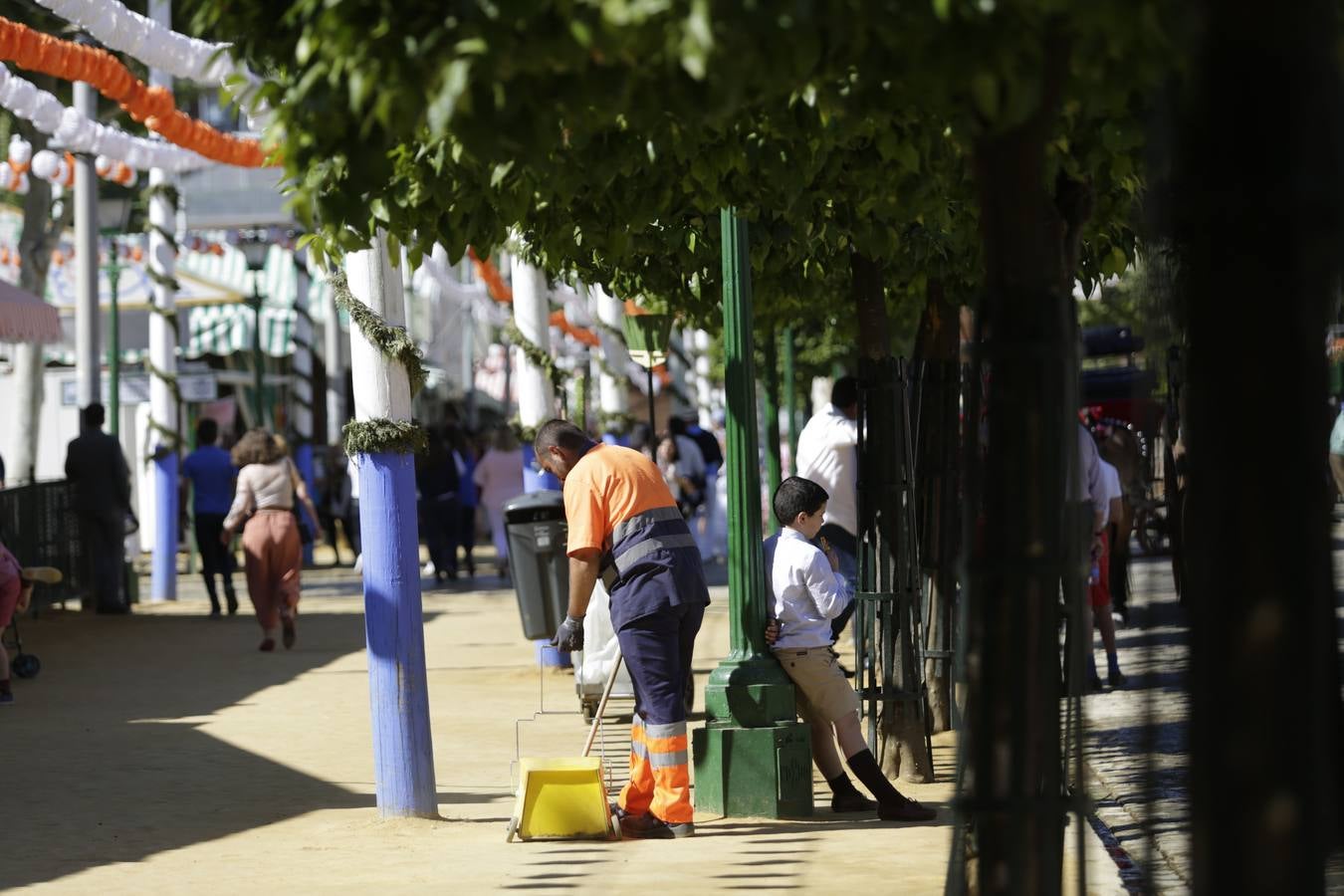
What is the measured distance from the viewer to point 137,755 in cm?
1071

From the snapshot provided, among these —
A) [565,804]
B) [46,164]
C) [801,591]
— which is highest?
[46,164]

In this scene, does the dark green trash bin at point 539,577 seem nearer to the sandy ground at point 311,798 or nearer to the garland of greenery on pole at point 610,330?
the sandy ground at point 311,798

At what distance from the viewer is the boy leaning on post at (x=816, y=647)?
8.38 meters

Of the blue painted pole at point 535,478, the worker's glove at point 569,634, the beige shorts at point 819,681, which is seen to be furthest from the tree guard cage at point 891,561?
the blue painted pole at point 535,478

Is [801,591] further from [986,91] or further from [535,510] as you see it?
[986,91]

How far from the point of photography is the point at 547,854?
7793 mm

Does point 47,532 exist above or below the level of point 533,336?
below

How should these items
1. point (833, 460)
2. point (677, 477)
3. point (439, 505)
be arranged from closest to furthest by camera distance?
point (833, 460), point (677, 477), point (439, 505)

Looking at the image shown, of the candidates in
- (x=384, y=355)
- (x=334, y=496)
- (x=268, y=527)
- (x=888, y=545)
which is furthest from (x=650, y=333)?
(x=334, y=496)

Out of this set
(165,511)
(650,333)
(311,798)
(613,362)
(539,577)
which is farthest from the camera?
(165,511)

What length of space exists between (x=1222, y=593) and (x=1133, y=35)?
97cm

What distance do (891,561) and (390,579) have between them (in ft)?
7.71

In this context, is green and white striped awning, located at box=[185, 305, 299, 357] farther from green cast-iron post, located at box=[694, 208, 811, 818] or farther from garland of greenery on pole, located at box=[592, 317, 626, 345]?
green cast-iron post, located at box=[694, 208, 811, 818]

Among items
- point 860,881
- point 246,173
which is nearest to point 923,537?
point 860,881
